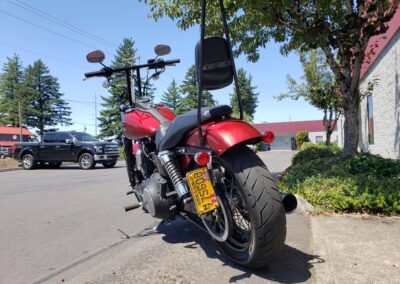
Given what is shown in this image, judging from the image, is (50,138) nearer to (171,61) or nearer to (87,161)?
(87,161)

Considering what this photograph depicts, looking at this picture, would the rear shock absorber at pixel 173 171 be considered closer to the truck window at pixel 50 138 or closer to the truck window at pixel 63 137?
the truck window at pixel 63 137

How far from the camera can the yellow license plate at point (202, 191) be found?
2676 millimetres

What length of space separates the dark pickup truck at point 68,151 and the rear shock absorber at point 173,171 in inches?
531

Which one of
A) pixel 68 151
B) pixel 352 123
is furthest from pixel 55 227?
pixel 68 151

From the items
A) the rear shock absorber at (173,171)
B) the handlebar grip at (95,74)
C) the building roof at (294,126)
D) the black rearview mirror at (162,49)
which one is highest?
the building roof at (294,126)

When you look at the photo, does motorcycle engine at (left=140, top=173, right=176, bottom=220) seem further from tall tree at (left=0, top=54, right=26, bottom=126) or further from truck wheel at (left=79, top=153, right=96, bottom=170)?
tall tree at (left=0, top=54, right=26, bottom=126)

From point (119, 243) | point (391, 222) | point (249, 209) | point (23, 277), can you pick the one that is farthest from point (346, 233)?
point (23, 277)

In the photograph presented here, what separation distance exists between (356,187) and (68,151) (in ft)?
47.0

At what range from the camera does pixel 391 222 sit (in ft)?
13.4

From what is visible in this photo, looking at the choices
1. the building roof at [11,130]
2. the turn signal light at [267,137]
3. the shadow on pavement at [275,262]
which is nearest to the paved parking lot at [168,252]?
the shadow on pavement at [275,262]

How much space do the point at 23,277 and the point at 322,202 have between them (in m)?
3.78

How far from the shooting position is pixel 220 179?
113 inches

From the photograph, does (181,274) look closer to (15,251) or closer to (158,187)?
(158,187)

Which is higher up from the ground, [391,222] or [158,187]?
[158,187]
